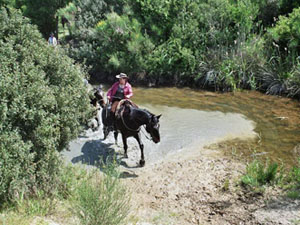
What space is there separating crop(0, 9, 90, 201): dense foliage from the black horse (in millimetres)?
1831

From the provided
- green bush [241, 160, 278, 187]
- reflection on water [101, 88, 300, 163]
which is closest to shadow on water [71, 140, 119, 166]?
reflection on water [101, 88, 300, 163]

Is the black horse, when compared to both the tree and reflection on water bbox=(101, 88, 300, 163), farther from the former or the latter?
the tree

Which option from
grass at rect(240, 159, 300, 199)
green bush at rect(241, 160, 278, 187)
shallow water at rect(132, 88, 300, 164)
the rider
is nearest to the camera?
grass at rect(240, 159, 300, 199)

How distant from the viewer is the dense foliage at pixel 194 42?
16.8 metres

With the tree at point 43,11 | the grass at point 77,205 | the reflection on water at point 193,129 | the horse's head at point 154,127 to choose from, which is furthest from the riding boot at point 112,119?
the tree at point 43,11

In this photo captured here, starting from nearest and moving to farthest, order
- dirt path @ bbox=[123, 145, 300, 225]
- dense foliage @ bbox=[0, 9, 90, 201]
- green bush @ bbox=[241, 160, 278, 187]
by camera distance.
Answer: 1. dense foliage @ bbox=[0, 9, 90, 201]
2. dirt path @ bbox=[123, 145, 300, 225]
3. green bush @ bbox=[241, 160, 278, 187]

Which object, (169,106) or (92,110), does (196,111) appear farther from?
(92,110)

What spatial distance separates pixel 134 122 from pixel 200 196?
9.04 feet

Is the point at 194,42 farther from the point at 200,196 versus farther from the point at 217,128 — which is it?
the point at 200,196

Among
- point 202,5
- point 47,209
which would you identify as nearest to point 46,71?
point 47,209

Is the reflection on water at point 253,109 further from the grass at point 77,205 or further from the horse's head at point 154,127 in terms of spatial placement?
the grass at point 77,205

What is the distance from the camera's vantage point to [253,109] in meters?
14.1

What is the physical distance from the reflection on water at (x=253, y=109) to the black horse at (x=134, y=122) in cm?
226

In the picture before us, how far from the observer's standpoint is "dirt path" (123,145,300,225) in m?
6.80
